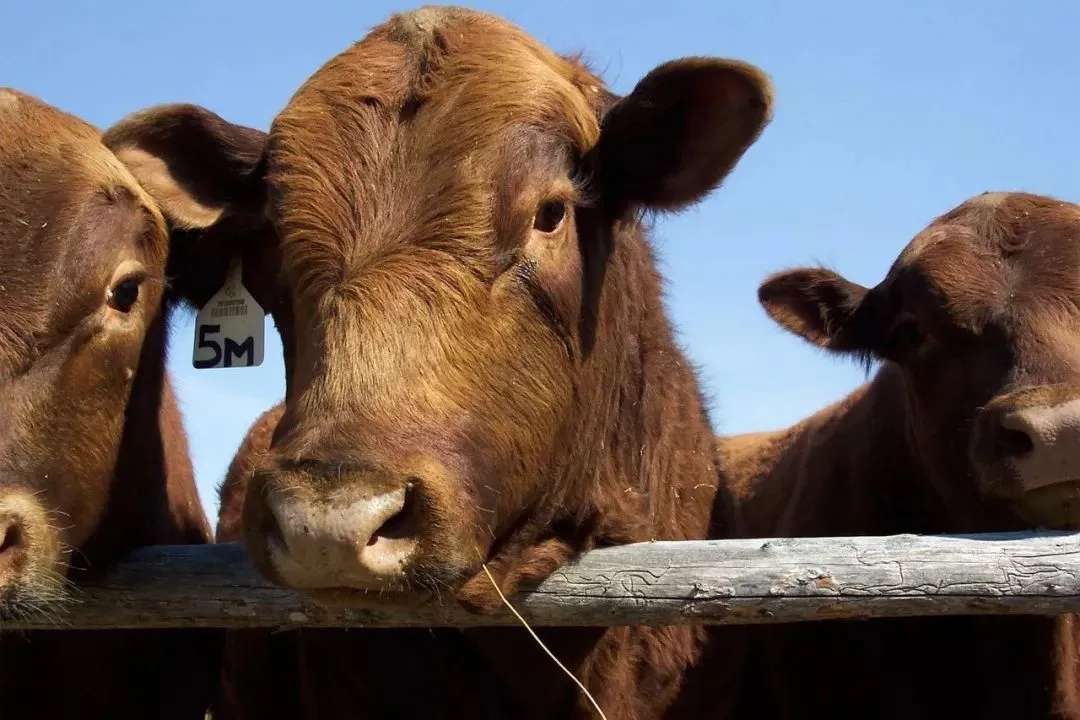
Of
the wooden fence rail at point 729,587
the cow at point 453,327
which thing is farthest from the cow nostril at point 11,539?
the cow at point 453,327

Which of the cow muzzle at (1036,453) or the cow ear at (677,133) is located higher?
the cow ear at (677,133)

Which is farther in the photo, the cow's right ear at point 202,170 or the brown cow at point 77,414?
the cow's right ear at point 202,170

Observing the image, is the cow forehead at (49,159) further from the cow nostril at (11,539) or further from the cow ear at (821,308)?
the cow ear at (821,308)

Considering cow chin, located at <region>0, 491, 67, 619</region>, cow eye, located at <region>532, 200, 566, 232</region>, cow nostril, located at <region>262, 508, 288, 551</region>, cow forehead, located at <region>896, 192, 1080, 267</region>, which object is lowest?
cow chin, located at <region>0, 491, 67, 619</region>

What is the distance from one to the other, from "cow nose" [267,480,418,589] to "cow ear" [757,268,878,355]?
377cm

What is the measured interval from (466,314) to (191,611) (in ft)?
4.29

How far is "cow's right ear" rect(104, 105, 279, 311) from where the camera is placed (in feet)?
16.1

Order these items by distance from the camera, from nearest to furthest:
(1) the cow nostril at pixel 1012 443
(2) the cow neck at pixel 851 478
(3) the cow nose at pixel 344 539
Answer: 1. (3) the cow nose at pixel 344 539
2. (1) the cow nostril at pixel 1012 443
3. (2) the cow neck at pixel 851 478

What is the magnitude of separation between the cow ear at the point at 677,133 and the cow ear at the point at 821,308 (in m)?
2.21

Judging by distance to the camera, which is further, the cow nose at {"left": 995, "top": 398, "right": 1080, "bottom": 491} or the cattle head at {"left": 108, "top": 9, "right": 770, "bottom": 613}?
the cow nose at {"left": 995, "top": 398, "right": 1080, "bottom": 491}

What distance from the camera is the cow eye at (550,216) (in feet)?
13.9

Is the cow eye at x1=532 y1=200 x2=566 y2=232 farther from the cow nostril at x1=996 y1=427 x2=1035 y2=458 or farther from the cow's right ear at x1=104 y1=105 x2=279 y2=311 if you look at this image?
the cow nostril at x1=996 y1=427 x2=1035 y2=458

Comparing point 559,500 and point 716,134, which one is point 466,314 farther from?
point 716,134

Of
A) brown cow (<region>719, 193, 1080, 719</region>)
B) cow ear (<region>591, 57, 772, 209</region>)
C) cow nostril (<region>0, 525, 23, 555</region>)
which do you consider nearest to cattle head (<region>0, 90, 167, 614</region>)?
cow nostril (<region>0, 525, 23, 555</region>)
